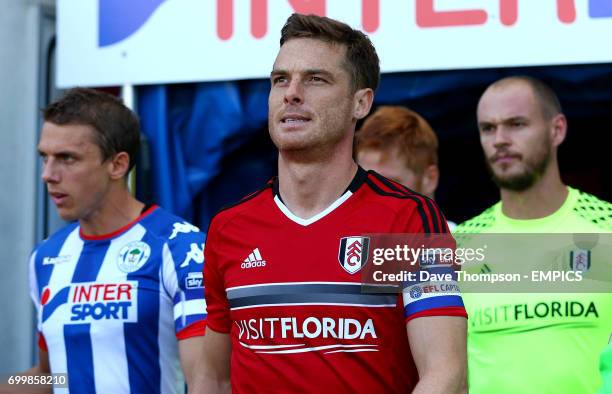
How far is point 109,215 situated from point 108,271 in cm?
23

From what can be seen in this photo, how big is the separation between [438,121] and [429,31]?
Answer: 76 centimetres

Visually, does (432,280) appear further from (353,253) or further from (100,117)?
(100,117)

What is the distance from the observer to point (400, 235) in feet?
8.20

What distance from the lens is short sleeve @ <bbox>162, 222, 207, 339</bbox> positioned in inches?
129

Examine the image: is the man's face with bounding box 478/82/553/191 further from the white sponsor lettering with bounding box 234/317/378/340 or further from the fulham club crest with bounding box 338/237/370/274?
the white sponsor lettering with bounding box 234/317/378/340

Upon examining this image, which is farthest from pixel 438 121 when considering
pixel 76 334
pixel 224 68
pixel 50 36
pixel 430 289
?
pixel 430 289

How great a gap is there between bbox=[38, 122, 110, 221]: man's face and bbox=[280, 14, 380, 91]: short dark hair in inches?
46.0

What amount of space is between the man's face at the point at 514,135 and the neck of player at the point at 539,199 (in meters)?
0.02

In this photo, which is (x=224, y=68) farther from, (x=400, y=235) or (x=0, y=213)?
(x=400, y=235)

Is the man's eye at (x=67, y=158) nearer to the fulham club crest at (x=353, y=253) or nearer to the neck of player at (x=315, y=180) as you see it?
the neck of player at (x=315, y=180)

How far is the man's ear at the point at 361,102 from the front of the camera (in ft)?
8.74

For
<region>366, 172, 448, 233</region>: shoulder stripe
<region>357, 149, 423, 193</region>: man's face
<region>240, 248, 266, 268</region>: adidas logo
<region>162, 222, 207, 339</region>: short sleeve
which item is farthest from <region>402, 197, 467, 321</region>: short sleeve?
<region>357, 149, 423, 193</region>: man's face

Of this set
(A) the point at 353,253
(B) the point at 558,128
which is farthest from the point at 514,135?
(A) the point at 353,253

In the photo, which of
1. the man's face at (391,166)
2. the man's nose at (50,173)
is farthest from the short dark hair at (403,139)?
the man's nose at (50,173)
